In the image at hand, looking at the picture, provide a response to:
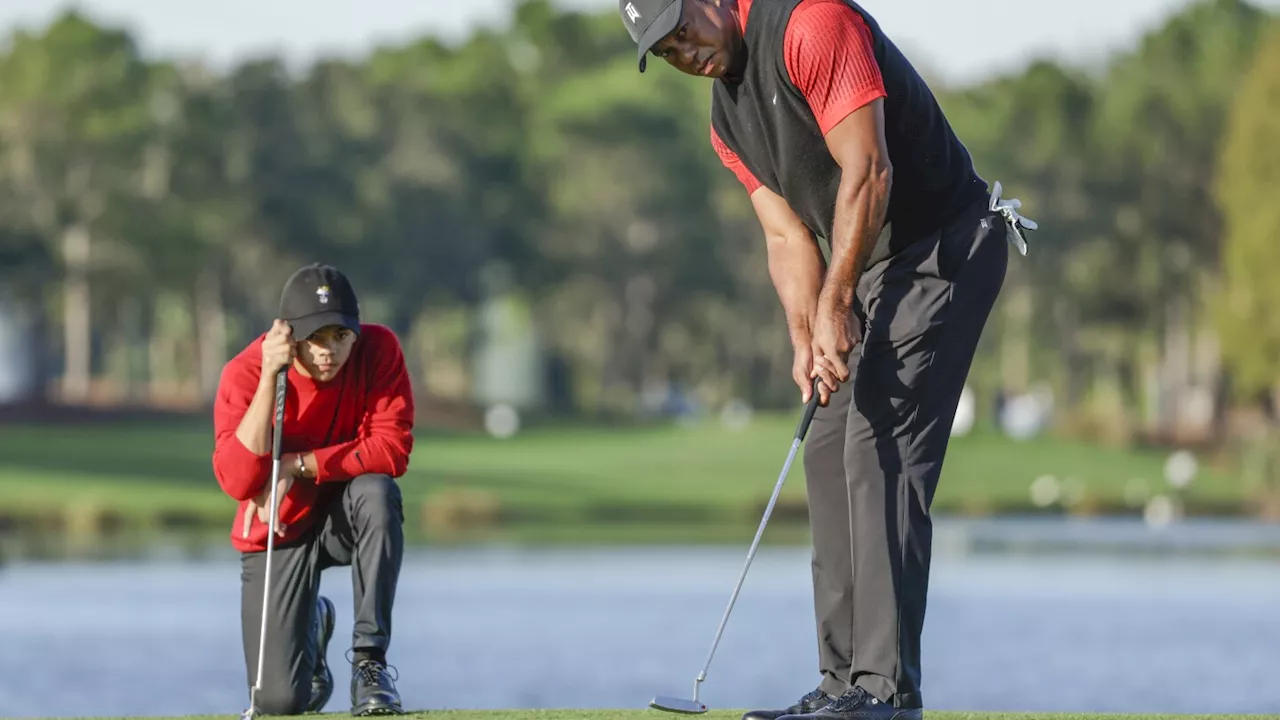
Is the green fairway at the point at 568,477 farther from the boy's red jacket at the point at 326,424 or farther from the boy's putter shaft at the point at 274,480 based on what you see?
the boy's putter shaft at the point at 274,480

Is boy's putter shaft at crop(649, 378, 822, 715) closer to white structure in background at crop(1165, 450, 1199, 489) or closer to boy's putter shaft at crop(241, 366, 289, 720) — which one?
boy's putter shaft at crop(241, 366, 289, 720)

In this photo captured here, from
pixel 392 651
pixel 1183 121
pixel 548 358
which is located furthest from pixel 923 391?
pixel 548 358

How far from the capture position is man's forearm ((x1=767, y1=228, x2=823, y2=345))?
6.72 m

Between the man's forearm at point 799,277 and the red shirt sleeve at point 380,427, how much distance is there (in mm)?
1594

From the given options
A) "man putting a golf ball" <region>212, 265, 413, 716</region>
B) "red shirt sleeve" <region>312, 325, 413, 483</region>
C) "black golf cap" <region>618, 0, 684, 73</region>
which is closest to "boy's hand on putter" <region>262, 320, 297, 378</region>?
"man putting a golf ball" <region>212, 265, 413, 716</region>

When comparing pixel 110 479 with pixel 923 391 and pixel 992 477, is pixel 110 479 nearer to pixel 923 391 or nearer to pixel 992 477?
A: pixel 992 477

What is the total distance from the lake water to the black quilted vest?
7.04 metres

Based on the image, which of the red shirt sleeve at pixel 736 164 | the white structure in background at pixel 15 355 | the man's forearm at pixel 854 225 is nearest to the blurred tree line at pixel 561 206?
the white structure in background at pixel 15 355

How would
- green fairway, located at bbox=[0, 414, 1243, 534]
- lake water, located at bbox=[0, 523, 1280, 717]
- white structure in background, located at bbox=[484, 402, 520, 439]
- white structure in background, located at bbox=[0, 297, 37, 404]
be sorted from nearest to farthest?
lake water, located at bbox=[0, 523, 1280, 717] → green fairway, located at bbox=[0, 414, 1243, 534] → white structure in background, located at bbox=[484, 402, 520, 439] → white structure in background, located at bbox=[0, 297, 37, 404]

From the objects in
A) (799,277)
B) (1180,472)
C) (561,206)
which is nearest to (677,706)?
(799,277)

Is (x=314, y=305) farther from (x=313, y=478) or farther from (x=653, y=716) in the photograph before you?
(x=653, y=716)

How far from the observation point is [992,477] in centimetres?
4888

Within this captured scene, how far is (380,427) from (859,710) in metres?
2.15

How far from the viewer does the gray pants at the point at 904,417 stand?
21.3ft
